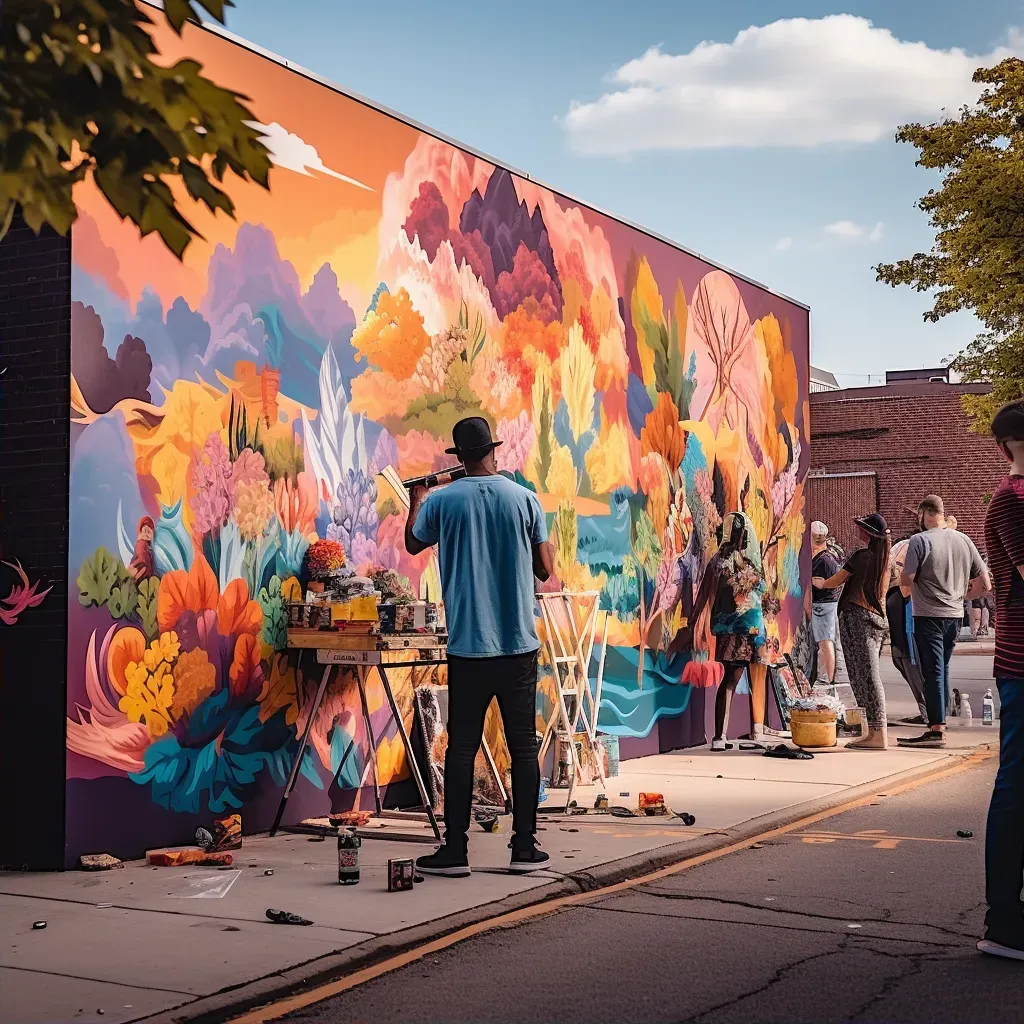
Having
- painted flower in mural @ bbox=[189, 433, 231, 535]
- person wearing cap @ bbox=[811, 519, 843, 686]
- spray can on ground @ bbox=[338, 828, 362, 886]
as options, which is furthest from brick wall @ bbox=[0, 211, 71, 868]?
person wearing cap @ bbox=[811, 519, 843, 686]

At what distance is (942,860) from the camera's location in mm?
8383

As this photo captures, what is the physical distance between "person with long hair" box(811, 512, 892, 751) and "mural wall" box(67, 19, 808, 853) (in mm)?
1573

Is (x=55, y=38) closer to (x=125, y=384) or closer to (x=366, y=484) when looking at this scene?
(x=125, y=384)

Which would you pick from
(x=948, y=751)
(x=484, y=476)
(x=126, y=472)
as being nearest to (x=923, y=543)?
(x=948, y=751)

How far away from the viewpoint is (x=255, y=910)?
690 centimetres

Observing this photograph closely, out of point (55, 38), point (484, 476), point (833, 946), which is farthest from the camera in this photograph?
point (484, 476)

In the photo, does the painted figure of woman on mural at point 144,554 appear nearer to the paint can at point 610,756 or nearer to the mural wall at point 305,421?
the mural wall at point 305,421

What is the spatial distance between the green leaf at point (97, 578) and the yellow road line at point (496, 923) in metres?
2.83

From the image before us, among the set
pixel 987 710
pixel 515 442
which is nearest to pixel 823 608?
pixel 987 710

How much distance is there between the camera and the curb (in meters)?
5.38

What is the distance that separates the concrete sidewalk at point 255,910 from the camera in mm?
5562

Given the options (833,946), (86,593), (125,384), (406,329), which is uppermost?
(406,329)

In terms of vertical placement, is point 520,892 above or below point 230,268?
below

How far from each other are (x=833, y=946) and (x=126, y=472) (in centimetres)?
448
